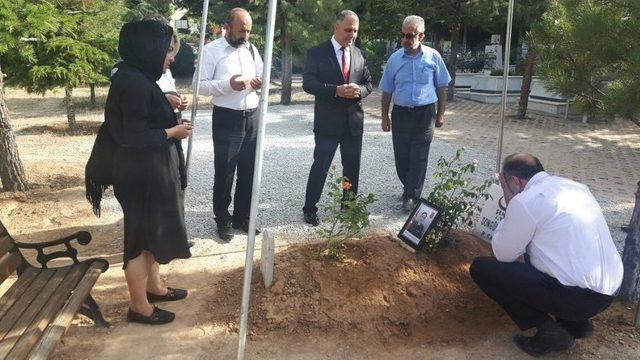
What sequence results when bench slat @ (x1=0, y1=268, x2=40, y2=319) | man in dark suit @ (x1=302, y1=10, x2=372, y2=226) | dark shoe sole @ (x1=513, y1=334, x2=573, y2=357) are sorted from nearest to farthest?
bench slat @ (x1=0, y1=268, x2=40, y2=319) < dark shoe sole @ (x1=513, y1=334, x2=573, y2=357) < man in dark suit @ (x1=302, y1=10, x2=372, y2=226)

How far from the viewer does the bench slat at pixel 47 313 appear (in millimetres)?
2129

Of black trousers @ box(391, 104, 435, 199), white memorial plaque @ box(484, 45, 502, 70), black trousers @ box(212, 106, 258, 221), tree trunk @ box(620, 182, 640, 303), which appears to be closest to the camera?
tree trunk @ box(620, 182, 640, 303)

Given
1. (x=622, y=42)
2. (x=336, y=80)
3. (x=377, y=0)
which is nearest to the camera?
(x=622, y=42)

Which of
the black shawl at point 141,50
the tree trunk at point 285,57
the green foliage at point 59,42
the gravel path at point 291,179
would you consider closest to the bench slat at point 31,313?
the black shawl at point 141,50

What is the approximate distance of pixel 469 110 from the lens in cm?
1332

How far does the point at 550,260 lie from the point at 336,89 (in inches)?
83.3

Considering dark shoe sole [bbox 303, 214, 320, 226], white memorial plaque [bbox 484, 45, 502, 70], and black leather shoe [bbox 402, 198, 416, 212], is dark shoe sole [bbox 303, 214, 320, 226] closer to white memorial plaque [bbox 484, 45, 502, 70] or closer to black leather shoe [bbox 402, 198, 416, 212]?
black leather shoe [bbox 402, 198, 416, 212]

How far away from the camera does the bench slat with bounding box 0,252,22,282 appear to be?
8.60ft

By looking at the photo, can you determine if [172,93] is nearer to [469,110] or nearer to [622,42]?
[622,42]

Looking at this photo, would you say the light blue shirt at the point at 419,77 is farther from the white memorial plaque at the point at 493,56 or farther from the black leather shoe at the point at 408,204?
the white memorial plaque at the point at 493,56

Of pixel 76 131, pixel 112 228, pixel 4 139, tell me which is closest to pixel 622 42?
pixel 112 228

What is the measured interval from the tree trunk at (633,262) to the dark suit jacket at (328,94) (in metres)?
2.14

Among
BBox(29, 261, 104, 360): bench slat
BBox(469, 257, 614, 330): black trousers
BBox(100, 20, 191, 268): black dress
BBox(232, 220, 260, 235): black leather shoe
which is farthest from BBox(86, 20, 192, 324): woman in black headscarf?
BBox(469, 257, 614, 330): black trousers

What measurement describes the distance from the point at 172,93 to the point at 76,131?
22.3 feet
